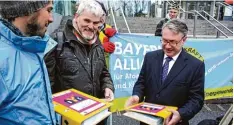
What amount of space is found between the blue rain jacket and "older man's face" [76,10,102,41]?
76cm

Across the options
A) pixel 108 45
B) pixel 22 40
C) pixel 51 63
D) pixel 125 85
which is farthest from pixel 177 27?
pixel 125 85

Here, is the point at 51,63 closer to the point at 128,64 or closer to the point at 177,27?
the point at 177,27

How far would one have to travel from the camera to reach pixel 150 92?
2.26 meters

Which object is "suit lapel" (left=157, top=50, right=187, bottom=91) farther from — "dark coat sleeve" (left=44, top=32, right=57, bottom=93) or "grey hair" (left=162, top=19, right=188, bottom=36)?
"dark coat sleeve" (left=44, top=32, right=57, bottom=93)

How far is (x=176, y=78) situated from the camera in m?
2.14

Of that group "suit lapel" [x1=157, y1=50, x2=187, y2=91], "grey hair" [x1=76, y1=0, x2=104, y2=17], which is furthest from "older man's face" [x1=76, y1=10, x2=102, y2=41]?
"suit lapel" [x1=157, y1=50, x2=187, y2=91]

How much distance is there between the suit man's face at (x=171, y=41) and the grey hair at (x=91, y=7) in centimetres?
51

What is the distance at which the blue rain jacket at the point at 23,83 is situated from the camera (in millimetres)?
1223

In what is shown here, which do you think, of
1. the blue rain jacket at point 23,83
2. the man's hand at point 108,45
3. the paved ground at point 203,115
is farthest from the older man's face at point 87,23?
the paved ground at point 203,115

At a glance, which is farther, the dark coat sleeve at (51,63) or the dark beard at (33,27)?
the dark coat sleeve at (51,63)

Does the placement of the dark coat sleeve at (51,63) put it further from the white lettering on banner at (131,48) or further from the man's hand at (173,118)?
the white lettering on banner at (131,48)

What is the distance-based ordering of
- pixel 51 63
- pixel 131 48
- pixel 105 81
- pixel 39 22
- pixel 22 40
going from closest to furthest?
1. pixel 22 40
2. pixel 39 22
3. pixel 51 63
4. pixel 105 81
5. pixel 131 48

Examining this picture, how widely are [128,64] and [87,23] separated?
235 cm

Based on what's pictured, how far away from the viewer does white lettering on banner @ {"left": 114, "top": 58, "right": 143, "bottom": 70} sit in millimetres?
4320
